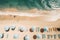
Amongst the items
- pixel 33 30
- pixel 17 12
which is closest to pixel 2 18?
pixel 17 12

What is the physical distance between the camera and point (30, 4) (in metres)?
1.16

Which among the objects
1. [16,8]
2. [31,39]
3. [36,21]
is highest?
[16,8]

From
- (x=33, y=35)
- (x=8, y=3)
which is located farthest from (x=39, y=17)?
(x=8, y=3)

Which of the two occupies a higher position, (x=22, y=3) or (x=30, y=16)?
(x=22, y=3)

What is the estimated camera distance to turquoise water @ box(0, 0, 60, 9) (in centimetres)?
115

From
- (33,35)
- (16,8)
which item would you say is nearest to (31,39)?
(33,35)

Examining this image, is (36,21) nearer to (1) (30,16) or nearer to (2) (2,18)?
(1) (30,16)

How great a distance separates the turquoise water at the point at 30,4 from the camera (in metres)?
1.15

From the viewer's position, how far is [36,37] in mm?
1091

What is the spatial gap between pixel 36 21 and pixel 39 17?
4 cm

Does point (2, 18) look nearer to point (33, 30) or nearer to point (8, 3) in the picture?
point (8, 3)

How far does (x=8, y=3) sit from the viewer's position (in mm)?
1148

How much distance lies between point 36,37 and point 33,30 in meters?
0.06

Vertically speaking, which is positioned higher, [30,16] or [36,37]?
[30,16]
